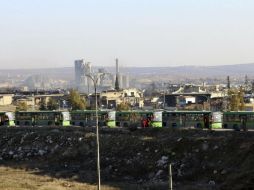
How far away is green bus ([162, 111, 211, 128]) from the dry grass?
21.9m

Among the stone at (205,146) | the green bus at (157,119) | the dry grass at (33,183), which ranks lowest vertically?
the dry grass at (33,183)

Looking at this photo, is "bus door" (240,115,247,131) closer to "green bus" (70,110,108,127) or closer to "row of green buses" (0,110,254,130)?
"row of green buses" (0,110,254,130)

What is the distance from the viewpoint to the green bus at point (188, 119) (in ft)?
216

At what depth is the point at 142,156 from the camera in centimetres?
5344

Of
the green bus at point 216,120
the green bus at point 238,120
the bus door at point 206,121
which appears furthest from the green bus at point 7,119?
the green bus at point 238,120

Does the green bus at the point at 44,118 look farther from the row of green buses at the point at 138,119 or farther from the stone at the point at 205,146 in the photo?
the stone at the point at 205,146

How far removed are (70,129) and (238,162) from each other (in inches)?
1163

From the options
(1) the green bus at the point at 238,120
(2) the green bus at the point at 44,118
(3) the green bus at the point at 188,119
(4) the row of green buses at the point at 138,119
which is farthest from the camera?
(2) the green bus at the point at 44,118

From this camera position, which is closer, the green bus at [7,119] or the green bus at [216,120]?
the green bus at [216,120]

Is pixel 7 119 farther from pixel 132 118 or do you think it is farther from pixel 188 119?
pixel 188 119

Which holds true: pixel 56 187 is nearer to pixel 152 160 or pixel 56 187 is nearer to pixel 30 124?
pixel 152 160

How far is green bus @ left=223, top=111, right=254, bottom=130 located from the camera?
62125 millimetres

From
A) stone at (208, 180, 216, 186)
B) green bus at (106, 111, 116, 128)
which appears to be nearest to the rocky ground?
stone at (208, 180, 216, 186)

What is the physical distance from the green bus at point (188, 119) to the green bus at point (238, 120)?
2.26 metres
